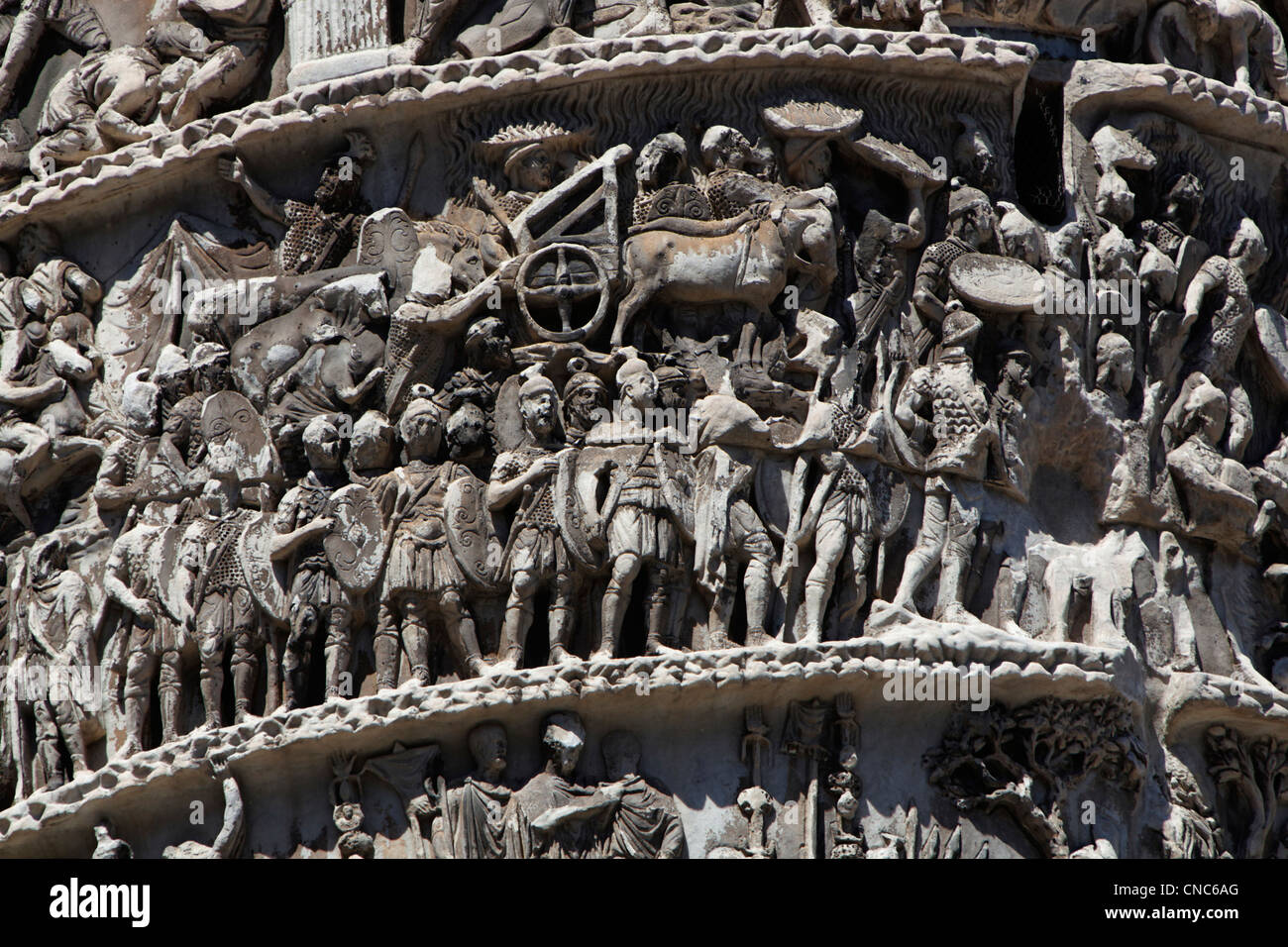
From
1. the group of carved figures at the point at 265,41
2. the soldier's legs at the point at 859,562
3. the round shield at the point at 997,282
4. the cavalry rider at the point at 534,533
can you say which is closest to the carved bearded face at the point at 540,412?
the cavalry rider at the point at 534,533

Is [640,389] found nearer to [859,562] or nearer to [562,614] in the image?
[562,614]

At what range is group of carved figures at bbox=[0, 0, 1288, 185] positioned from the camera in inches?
A: 555

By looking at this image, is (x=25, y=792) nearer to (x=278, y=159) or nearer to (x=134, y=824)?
(x=134, y=824)

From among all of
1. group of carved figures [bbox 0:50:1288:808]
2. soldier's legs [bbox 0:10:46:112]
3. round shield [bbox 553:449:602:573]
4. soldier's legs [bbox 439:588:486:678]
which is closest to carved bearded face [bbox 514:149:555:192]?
group of carved figures [bbox 0:50:1288:808]

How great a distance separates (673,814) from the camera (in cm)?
1289

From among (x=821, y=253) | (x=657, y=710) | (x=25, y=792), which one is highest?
(x=821, y=253)

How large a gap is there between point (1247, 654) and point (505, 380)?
385 centimetres

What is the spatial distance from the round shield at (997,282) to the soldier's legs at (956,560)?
101 centimetres

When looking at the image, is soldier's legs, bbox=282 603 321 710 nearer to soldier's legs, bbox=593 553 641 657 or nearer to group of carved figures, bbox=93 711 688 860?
group of carved figures, bbox=93 711 688 860

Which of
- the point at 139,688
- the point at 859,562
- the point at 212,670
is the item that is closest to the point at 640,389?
the point at 859,562

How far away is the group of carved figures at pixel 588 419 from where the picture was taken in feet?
43.0

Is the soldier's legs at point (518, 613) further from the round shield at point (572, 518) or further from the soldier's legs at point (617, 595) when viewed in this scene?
the soldier's legs at point (617, 595)

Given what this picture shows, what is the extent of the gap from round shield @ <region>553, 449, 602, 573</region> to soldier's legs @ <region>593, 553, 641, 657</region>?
0.13m

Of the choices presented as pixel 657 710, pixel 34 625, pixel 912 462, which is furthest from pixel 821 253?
pixel 34 625
